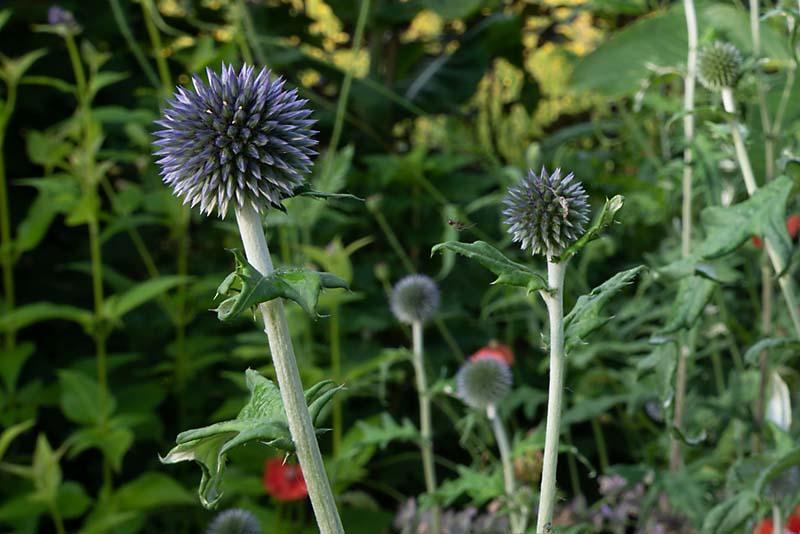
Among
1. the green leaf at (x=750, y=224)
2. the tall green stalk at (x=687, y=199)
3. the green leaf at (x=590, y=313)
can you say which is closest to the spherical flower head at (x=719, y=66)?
the tall green stalk at (x=687, y=199)

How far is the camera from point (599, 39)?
2842 millimetres

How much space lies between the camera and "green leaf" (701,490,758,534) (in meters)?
1.09

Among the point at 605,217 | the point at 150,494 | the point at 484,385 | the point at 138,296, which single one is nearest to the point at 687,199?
the point at 484,385

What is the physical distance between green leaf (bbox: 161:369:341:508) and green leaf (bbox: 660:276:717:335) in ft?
1.58

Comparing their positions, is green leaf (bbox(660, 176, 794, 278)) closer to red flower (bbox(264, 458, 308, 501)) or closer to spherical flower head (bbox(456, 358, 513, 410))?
spherical flower head (bbox(456, 358, 513, 410))

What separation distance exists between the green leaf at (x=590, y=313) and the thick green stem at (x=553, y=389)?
0.02m

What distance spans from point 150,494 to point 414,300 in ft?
2.16

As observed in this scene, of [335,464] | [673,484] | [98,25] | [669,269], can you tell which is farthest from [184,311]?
[669,269]

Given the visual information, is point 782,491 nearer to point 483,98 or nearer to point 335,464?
point 335,464

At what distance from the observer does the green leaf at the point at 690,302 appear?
3.47 feet

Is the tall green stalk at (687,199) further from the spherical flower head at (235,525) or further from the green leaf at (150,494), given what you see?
the green leaf at (150,494)

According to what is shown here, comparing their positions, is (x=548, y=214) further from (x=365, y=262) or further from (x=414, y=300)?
(x=365, y=262)

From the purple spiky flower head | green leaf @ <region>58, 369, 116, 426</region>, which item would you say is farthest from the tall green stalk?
green leaf @ <region>58, 369, 116, 426</region>

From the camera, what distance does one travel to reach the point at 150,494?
1.78 meters
